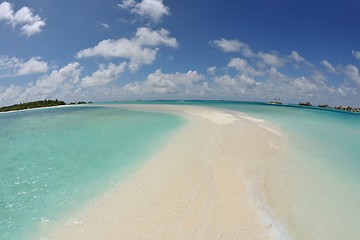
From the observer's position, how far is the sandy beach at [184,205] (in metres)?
5.70

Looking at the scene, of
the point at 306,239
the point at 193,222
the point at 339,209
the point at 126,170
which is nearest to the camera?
the point at 306,239

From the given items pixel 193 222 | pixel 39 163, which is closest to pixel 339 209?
pixel 193 222

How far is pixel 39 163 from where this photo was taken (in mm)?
11422

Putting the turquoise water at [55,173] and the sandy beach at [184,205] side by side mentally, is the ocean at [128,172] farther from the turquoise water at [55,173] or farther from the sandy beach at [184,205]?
the sandy beach at [184,205]

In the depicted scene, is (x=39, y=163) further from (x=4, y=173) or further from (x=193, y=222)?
(x=193, y=222)

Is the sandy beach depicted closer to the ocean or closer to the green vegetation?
the ocean

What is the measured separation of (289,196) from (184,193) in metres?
3.31

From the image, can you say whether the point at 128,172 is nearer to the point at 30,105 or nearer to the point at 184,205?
the point at 184,205

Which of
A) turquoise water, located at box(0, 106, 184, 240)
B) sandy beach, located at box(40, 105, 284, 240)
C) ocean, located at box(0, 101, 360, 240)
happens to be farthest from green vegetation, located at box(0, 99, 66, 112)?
sandy beach, located at box(40, 105, 284, 240)

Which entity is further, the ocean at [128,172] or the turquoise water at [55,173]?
the turquoise water at [55,173]

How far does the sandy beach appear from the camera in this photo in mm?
5699

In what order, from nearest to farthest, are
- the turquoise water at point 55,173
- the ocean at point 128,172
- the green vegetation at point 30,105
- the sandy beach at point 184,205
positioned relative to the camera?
the sandy beach at point 184,205 < the ocean at point 128,172 < the turquoise water at point 55,173 < the green vegetation at point 30,105

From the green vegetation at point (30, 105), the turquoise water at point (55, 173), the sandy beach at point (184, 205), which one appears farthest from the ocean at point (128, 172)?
the green vegetation at point (30, 105)

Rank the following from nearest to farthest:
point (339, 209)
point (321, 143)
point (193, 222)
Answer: point (193, 222) < point (339, 209) < point (321, 143)
